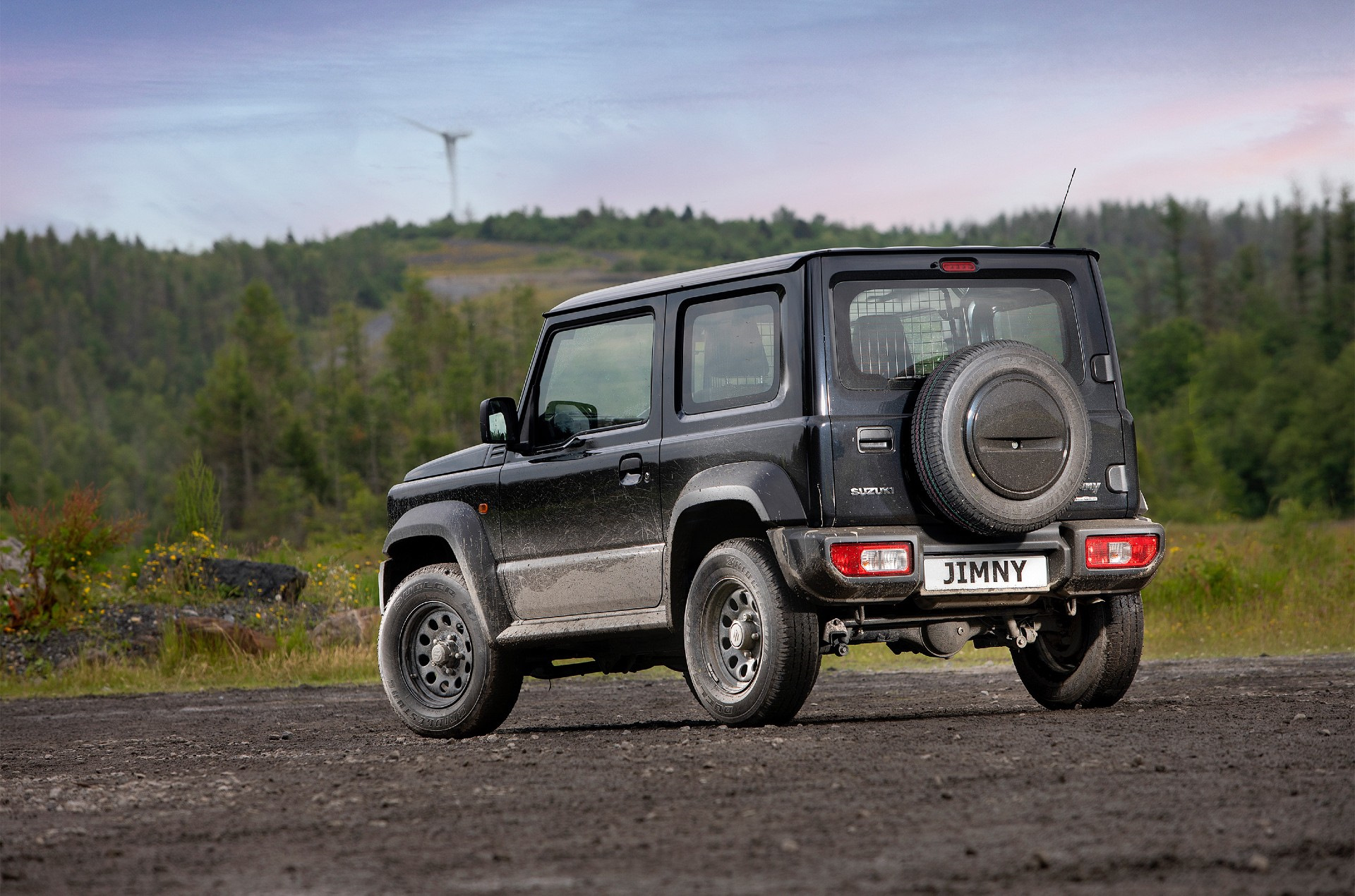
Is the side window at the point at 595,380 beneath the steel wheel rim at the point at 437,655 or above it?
above

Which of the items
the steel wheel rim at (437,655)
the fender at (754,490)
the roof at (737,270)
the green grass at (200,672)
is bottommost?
the green grass at (200,672)

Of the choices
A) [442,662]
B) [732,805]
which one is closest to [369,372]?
[442,662]

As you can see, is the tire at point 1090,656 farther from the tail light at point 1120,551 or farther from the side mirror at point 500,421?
the side mirror at point 500,421

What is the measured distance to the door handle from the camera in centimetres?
822

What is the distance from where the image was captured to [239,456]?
10206cm

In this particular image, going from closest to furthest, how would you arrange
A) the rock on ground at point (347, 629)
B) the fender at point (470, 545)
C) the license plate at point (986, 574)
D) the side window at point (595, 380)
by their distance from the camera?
the license plate at point (986, 574)
the side window at point (595, 380)
the fender at point (470, 545)
the rock on ground at point (347, 629)

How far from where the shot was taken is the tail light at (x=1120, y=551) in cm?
785

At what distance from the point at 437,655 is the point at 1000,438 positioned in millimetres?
3551

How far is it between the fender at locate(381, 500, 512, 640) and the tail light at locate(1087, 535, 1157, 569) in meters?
3.14

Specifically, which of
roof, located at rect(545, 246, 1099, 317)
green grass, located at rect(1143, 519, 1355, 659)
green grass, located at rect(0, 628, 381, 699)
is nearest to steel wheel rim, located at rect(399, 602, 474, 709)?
roof, located at rect(545, 246, 1099, 317)

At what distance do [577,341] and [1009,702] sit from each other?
3.34 metres

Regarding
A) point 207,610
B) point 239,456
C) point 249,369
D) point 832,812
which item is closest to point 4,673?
point 207,610

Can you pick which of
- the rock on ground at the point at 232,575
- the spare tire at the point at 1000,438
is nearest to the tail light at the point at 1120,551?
the spare tire at the point at 1000,438

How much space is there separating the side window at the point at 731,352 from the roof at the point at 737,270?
118 mm
